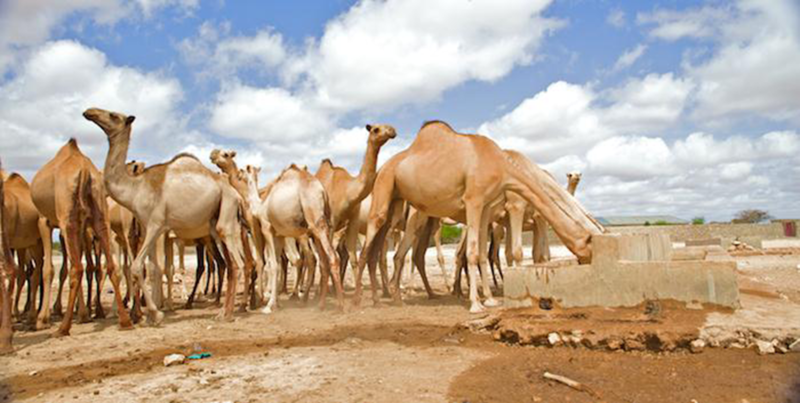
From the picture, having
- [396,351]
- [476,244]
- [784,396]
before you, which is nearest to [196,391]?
[396,351]

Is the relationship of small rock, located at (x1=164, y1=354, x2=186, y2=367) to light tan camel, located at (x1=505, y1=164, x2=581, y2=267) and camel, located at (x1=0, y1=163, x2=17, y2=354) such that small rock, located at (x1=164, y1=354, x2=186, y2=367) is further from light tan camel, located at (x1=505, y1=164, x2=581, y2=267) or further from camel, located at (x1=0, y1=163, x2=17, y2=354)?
light tan camel, located at (x1=505, y1=164, x2=581, y2=267)

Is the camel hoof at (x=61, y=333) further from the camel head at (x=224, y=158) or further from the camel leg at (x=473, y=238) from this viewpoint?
the camel leg at (x=473, y=238)

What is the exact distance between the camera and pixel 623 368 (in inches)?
201

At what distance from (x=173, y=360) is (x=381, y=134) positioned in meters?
5.26

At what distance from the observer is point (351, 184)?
1069cm

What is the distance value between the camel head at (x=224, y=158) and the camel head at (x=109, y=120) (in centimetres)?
235

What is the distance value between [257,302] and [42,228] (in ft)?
13.4

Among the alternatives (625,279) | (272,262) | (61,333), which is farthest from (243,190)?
(625,279)

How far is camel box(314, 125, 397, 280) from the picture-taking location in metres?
9.80

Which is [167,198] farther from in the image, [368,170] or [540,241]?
[540,241]

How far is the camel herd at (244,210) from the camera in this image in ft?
27.3

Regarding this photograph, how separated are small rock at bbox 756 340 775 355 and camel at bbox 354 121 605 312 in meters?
2.74

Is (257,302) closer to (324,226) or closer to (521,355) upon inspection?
(324,226)

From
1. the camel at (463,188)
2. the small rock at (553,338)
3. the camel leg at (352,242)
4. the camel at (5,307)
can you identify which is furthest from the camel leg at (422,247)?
the camel at (5,307)
